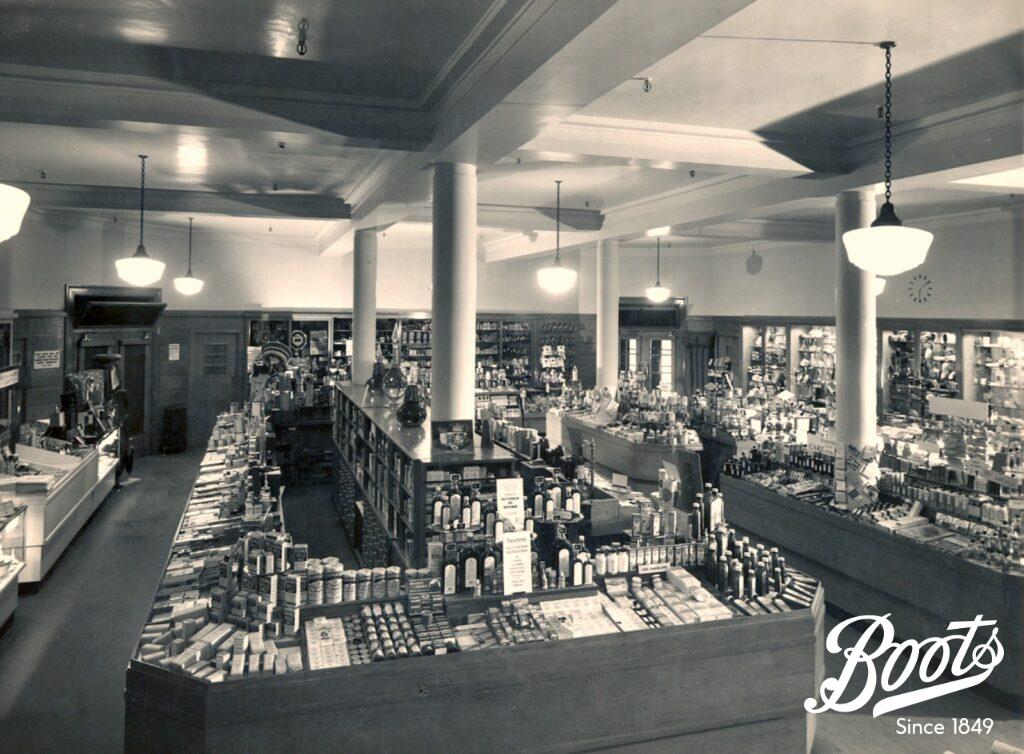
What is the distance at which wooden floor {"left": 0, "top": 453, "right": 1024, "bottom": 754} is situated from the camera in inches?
172

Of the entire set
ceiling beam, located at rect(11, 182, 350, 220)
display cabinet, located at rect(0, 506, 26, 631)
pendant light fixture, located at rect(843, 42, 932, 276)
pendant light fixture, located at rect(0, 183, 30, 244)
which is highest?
ceiling beam, located at rect(11, 182, 350, 220)

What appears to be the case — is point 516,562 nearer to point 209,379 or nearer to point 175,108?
point 175,108

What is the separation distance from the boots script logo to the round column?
2.59m

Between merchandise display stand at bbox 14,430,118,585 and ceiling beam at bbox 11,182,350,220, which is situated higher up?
ceiling beam at bbox 11,182,350,220

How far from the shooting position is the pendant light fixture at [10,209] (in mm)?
2834

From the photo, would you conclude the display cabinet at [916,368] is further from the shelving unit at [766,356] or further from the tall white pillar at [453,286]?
the tall white pillar at [453,286]

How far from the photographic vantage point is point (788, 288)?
15.6 meters

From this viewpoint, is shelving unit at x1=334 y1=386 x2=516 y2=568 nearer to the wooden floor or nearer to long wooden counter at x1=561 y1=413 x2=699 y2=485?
the wooden floor

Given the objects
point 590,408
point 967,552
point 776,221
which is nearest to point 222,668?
point 967,552

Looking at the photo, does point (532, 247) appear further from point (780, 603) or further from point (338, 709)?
point (338, 709)

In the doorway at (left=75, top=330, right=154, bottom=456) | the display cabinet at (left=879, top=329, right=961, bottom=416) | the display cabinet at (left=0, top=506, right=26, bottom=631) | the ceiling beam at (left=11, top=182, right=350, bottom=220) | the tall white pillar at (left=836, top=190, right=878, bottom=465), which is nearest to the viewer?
the display cabinet at (left=0, top=506, right=26, bottom=631)

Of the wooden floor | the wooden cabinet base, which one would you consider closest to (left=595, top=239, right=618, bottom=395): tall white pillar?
the wooden floor

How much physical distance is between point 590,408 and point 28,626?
8.80 meters

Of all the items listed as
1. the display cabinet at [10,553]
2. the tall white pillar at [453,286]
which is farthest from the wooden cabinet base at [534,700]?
the display cabinet at [10,553]
